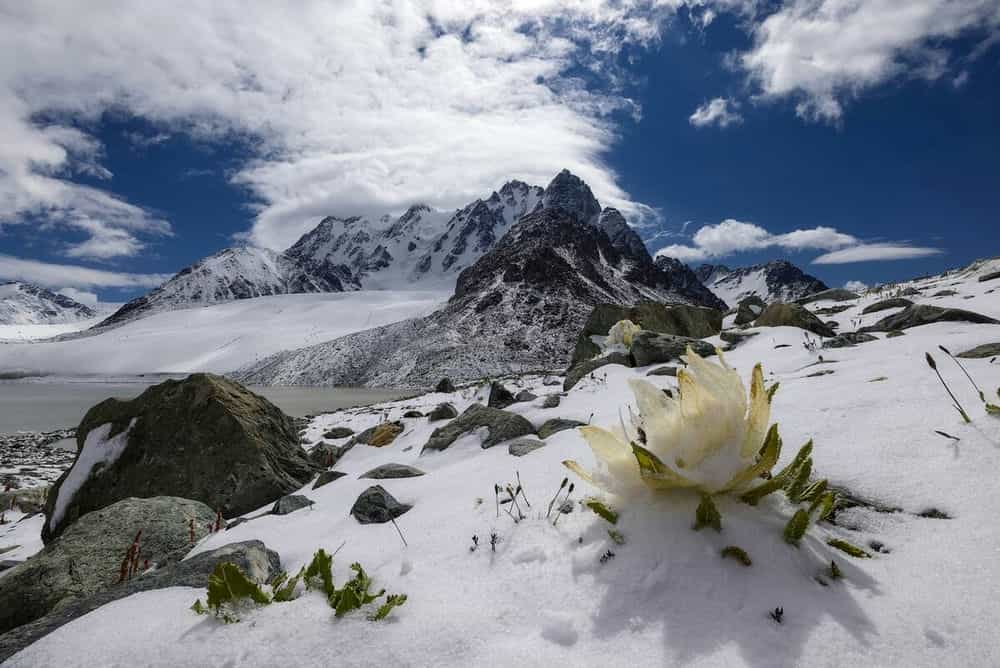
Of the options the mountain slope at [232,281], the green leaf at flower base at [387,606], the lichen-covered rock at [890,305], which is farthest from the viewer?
the mountain slope at [232,281]

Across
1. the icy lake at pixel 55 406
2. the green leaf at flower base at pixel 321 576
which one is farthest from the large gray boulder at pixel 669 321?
the green leaf at flower base at pixel 321 576

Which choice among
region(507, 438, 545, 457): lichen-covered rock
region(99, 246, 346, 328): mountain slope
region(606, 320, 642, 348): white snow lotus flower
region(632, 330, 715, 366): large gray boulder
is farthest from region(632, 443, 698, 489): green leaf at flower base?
region(99, 246, 346, 328): mountain slope

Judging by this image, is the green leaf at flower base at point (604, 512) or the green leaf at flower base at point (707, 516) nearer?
the green leaf at flower base at point (707, 516)

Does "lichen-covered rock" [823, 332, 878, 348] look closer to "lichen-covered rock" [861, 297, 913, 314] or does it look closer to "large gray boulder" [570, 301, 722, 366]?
"lichen-covered rock" [861, 297, 913, 314]

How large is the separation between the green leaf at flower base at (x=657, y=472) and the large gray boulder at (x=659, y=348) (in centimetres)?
663

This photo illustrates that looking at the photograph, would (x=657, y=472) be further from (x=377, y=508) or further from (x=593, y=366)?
(x=593, y=366)

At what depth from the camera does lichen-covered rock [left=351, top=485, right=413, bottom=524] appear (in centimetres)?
292

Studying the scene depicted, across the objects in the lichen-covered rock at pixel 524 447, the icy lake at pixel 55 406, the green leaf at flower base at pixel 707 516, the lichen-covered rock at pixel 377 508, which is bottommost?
the icy lake at pixel 55 406

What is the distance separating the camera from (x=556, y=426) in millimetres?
4520

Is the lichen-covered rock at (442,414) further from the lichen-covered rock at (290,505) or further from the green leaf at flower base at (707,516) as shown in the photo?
the green leaf at flower base at (707,516)

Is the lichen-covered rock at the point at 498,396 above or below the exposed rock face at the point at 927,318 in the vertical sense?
below

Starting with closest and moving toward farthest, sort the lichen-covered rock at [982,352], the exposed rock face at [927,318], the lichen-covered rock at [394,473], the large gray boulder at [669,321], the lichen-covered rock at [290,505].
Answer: the lichen-covered rock at [982,352] → the lichen-covered rock at [290,505] → the lichen-covered rock at [394,473] → the exposed rock face at [927,318] → the large gray boulder at [669,321]

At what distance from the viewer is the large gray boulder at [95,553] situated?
270 cm

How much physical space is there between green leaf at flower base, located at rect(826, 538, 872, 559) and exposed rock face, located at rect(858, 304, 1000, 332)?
257 inches
